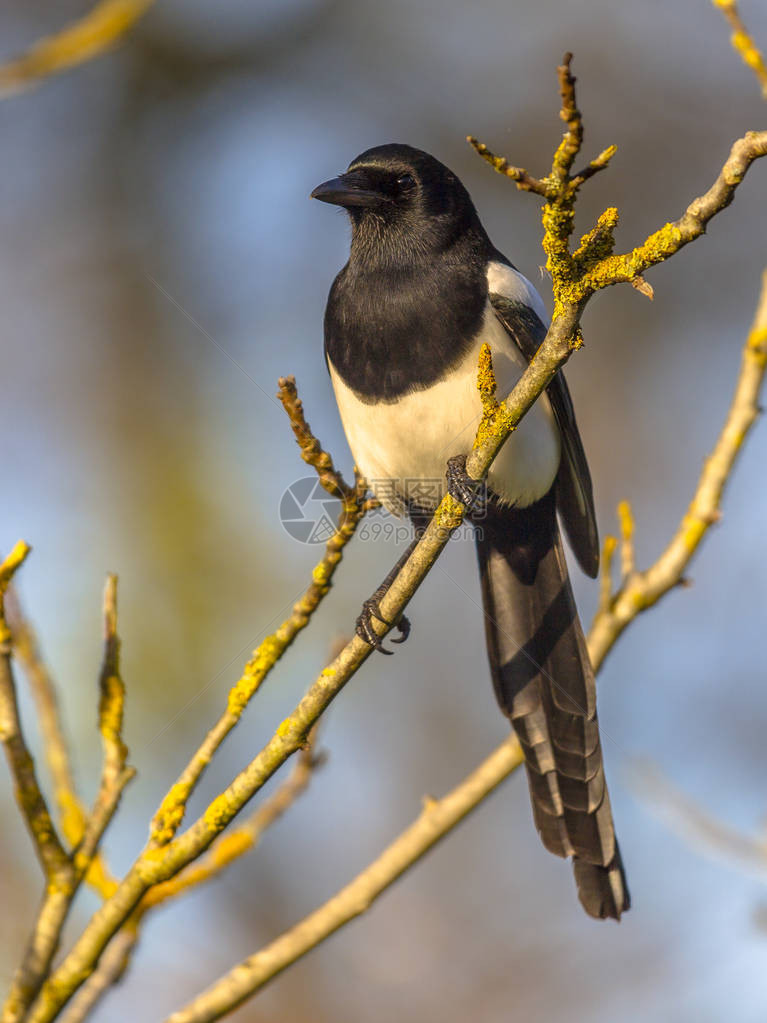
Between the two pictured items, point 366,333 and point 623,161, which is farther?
point 623,161

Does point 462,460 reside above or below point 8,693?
above

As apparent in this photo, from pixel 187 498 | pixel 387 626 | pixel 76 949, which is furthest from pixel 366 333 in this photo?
pixel 187 498

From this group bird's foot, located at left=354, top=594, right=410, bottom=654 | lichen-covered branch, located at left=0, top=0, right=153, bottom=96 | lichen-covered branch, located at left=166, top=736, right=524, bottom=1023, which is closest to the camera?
lichen-covered branch, located at left=0, top=0, right=153, bottom=96

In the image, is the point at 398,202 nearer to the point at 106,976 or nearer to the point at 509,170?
the point at 509,170

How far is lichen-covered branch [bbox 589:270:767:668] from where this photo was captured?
2.21m

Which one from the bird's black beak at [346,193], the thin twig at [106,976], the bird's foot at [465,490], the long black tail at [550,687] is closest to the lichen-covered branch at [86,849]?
the thin twig at [106,976]

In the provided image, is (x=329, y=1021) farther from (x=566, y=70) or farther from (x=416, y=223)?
(x=566, y=70)

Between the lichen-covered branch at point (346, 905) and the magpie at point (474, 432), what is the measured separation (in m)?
0.44

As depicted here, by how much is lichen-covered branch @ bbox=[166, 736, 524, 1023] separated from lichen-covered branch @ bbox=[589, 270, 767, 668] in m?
0.45

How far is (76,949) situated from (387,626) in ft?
2.79

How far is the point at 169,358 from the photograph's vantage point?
19.5 feet

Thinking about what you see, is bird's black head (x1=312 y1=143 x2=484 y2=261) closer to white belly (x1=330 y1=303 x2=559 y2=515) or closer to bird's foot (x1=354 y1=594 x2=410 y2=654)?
white belly (x1=330 y1=303 x2=559 y2=515)

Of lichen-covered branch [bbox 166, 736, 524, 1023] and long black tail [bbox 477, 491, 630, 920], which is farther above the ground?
long black tail [bbox 477, 491, 630, 920]
